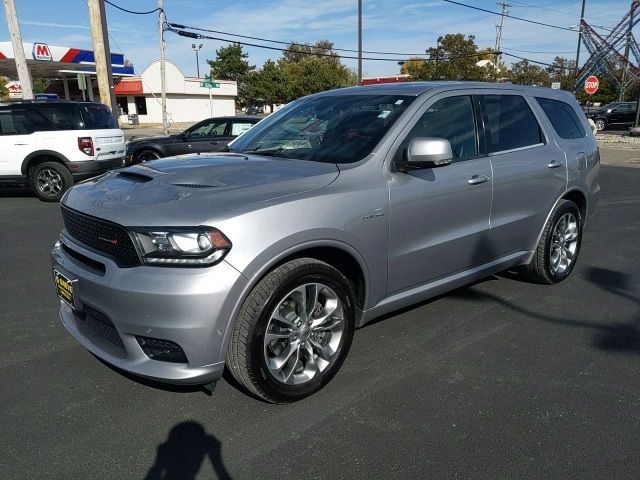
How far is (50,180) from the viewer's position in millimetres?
9953

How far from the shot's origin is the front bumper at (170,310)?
2492 mm

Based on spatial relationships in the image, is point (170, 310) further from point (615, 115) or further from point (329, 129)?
point (615, 115)

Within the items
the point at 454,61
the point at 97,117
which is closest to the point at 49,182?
the point at 97,117

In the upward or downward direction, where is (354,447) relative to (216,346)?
downward

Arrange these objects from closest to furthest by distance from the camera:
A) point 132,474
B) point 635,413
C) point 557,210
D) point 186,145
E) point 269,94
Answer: point 132,474, point 635,413, point 557,210, point 186,145, point 269,94

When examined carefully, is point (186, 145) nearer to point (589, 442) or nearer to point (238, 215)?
point (238, 215)

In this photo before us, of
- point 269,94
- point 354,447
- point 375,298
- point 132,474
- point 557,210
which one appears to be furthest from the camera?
point 269,94

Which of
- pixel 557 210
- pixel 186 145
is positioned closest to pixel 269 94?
pixel 186 145

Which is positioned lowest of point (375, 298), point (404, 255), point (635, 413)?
point (635, 413)

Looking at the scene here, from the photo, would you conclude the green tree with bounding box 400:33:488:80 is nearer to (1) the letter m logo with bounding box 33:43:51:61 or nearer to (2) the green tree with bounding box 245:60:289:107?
(2) the green tree with bounding box 245:60:289:107

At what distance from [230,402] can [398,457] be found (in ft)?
3.41

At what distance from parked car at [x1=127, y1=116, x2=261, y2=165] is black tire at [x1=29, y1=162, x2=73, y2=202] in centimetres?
248

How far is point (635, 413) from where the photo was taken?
291 centimetres

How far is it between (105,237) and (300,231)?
1.04m
